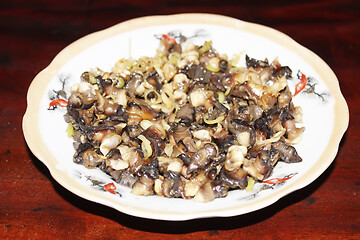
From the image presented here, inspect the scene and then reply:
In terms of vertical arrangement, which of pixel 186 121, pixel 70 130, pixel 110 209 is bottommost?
pixel 110 209

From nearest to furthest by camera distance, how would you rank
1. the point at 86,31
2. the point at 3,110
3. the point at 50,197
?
the point at 50,197
the point at 3,110
the point at 86,31

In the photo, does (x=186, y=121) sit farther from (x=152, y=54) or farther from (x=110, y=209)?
(x=152, y=54)

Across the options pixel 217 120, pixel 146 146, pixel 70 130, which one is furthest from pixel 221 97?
pixel 70 130

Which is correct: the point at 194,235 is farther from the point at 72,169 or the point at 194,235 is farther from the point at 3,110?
the point at 3,110

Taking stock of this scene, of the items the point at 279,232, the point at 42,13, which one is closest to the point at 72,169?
the point at 279,232

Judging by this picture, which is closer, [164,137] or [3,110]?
[164,137]
